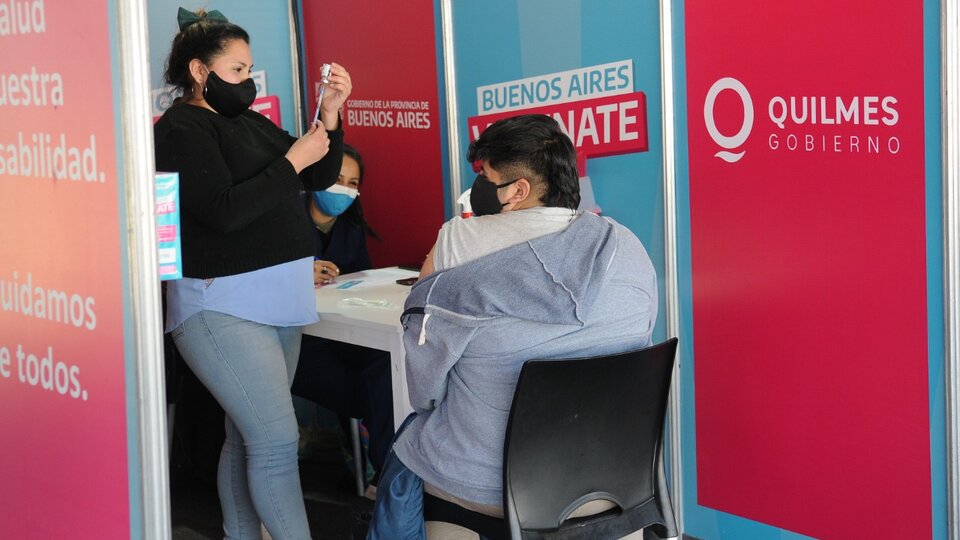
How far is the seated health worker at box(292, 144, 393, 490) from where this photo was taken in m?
3.29

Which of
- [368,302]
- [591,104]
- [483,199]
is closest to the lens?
[483,199]

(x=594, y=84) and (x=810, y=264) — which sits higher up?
(x=594, y=84)

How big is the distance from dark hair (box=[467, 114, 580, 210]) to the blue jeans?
786 mm

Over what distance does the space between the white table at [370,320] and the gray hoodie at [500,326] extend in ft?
1.76

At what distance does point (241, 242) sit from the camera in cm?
246

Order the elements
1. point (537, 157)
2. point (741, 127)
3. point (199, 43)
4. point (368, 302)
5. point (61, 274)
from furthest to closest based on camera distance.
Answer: point (368, 302)
point (741, 127)
point (199, 43)
point (537, 157)
point (61, 274)

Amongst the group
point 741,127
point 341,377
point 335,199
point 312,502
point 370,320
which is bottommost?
point 312,502

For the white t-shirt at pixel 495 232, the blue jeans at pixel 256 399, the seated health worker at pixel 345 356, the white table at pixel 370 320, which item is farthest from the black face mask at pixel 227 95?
the seated health worker at pixel 345 356

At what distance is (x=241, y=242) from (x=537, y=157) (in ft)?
2.54

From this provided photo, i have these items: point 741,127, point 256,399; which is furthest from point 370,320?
point 741,127

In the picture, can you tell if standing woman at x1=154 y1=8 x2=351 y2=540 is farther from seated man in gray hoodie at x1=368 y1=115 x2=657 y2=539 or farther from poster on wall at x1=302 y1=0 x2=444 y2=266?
poster on wall at x1=302 y1=0 x2=444 y2=266

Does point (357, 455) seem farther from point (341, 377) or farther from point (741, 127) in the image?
point (741, 127)

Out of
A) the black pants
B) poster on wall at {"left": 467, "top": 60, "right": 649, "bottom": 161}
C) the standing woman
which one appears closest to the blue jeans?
the standing woman

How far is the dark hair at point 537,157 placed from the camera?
6.60 ft
